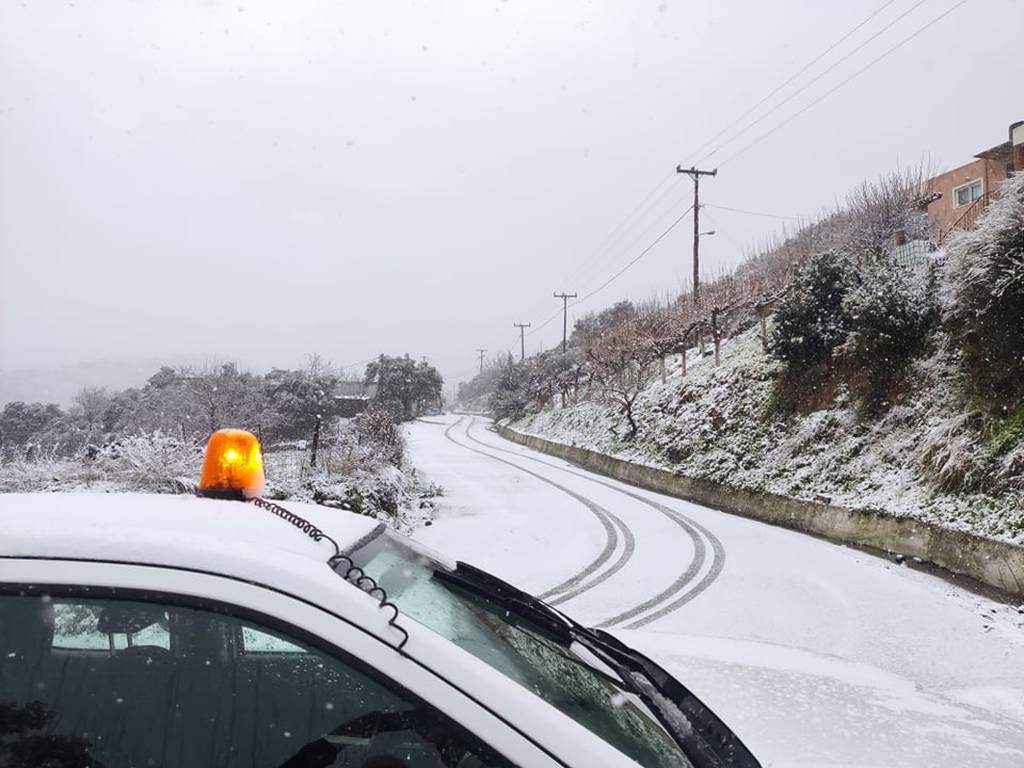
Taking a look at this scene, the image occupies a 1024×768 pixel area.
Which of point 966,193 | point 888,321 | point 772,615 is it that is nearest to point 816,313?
point 888,321

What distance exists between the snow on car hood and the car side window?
55.1 inches

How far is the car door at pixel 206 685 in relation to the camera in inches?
44.5

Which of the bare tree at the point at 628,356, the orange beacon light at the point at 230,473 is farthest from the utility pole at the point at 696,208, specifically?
the orange beacon light at the point at 230,473

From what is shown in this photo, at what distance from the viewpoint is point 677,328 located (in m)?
32.8

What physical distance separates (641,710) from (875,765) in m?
0.87

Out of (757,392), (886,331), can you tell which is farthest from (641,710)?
(757,392)

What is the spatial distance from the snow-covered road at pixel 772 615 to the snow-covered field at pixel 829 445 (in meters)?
1.23

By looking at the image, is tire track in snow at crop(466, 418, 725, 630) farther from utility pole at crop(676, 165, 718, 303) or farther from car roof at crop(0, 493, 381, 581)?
utility pole at crop(676, 165, 718, 303)

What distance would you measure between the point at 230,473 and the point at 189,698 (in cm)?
65

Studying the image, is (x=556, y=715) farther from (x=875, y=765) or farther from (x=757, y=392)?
(x=757, y=392)

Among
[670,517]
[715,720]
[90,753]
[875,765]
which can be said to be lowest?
[670,517]

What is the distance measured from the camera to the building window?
26281mm

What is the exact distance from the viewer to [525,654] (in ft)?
5.40

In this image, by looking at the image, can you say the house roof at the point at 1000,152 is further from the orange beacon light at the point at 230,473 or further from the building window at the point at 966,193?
the orange beacon light at the point at 230,473
